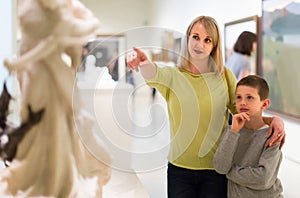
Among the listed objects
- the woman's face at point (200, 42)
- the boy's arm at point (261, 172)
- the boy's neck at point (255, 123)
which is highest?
the woman's face at point (200, 42)

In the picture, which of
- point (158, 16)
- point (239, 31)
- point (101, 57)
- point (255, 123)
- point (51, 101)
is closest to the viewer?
point (51, 101)

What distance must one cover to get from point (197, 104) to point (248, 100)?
0.92ft

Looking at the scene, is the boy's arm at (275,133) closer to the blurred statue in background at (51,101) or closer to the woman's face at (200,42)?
Answer: the woman's face at (200,42)

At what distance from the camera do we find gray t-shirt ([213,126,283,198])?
40.7 inches

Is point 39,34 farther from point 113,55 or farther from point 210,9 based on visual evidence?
point 210,9

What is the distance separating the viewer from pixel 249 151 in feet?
3.56

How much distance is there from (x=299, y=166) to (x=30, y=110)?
4.84 feet

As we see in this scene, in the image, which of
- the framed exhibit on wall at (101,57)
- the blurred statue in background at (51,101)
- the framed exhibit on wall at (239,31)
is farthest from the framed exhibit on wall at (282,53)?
the blurred statue in background at (51,101)

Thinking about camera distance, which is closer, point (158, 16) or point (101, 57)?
point (101, 57)

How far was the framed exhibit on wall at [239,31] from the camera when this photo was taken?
85.4 inches

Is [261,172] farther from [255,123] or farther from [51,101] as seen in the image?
[51,101]

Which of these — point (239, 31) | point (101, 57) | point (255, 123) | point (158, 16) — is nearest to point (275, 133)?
point (255, 123)

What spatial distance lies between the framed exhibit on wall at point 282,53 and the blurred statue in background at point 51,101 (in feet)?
4.55

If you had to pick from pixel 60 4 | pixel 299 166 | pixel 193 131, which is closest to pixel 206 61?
pixel 193 131
